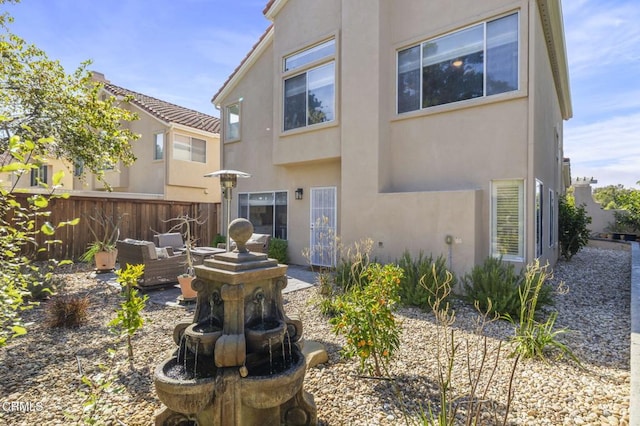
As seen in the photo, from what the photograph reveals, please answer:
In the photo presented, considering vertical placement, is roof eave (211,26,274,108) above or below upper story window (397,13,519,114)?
above

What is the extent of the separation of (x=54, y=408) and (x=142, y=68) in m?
11.4

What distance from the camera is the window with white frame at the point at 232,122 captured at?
12914 millimetres

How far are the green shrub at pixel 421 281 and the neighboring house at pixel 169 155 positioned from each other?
13065mm

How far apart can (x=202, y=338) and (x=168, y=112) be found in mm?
17520

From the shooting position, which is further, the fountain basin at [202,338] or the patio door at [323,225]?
the patio door at [323,225]

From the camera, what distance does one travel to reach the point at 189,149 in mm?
16797

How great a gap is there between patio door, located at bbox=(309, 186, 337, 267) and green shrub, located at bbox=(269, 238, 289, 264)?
953 millimetres

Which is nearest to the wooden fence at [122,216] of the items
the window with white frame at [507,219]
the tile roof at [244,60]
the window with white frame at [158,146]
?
the window with white frame at [158,146]

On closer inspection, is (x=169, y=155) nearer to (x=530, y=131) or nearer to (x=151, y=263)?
(x=151, y=263)

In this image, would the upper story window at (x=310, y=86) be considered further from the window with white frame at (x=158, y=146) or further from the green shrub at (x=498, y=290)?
the window with white frame at (x=158, y=146)

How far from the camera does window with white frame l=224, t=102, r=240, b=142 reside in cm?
1291

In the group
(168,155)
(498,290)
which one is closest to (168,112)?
(168,155)

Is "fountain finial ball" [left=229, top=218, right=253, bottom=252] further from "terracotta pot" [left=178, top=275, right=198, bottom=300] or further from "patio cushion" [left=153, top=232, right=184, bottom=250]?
"patio cushion" [left=153, top=232, right=184, bottom=250]

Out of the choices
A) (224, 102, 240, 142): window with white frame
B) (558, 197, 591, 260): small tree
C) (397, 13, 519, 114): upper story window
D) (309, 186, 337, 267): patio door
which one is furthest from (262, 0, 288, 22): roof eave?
(558, 197, 591, 260): small tree
